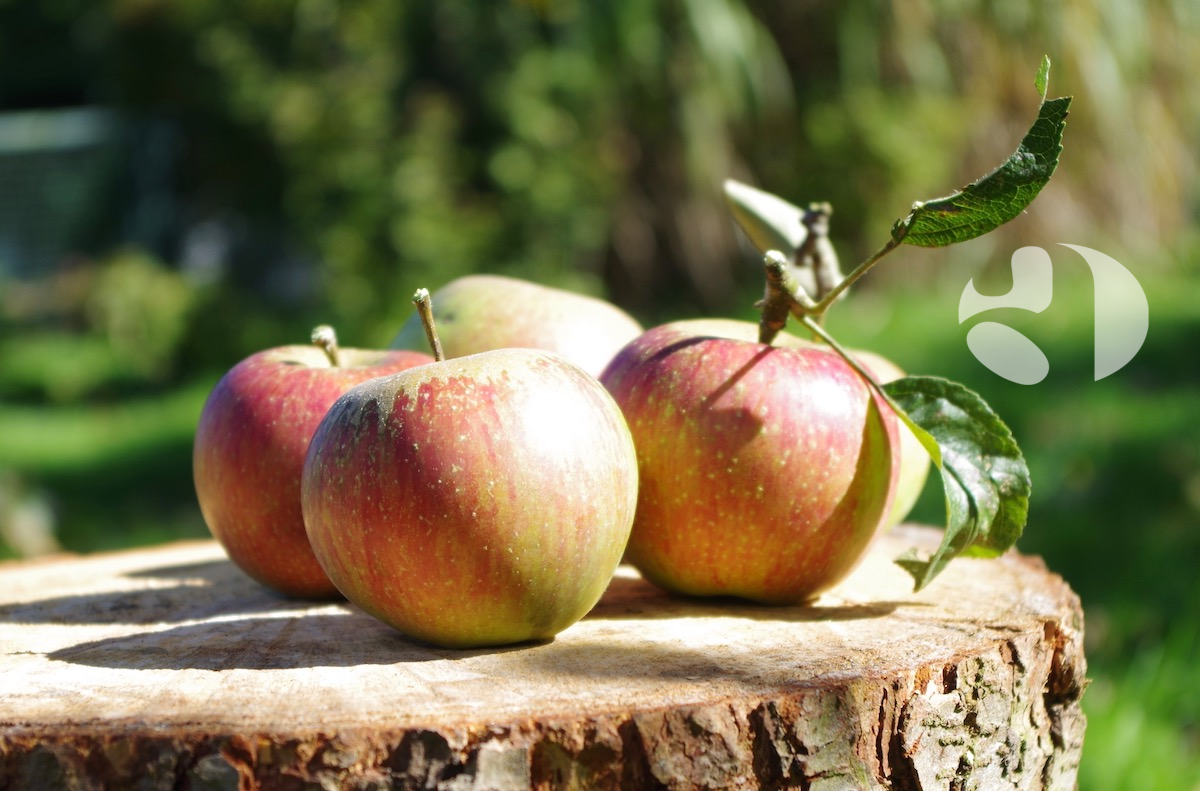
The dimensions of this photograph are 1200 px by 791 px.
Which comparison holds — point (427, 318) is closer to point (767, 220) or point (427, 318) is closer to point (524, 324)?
point (524, 324)

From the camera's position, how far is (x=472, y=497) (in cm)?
112

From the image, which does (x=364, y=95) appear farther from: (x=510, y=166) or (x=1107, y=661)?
(x=1107, y=661)

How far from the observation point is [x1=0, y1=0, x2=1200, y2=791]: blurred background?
16.0 feet

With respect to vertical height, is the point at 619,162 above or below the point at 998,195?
above

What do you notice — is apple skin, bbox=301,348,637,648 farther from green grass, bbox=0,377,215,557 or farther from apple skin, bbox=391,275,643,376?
green grass, bbox=0,377,215,557

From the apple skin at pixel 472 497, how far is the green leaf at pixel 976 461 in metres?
0.37

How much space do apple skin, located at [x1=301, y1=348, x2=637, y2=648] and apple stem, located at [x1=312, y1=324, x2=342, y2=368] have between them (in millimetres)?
274

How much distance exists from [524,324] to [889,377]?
0.50 m

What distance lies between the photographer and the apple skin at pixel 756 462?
4.21 ft

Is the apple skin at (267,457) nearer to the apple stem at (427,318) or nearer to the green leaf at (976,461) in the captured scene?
the apple stem at (427,318)

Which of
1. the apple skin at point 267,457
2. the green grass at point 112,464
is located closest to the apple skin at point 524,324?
the apple skin at point 267,457

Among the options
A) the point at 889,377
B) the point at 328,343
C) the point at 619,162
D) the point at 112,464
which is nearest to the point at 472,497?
the point at 328,343

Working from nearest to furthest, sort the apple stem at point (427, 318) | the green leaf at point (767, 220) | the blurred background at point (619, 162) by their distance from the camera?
the apple stem at point (427, 318)
the green leaf at point (767, 220)
the blurred background at point (619, 162)

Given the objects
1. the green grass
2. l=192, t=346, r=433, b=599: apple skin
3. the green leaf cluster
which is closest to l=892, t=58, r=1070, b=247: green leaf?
the green leaf cluster
